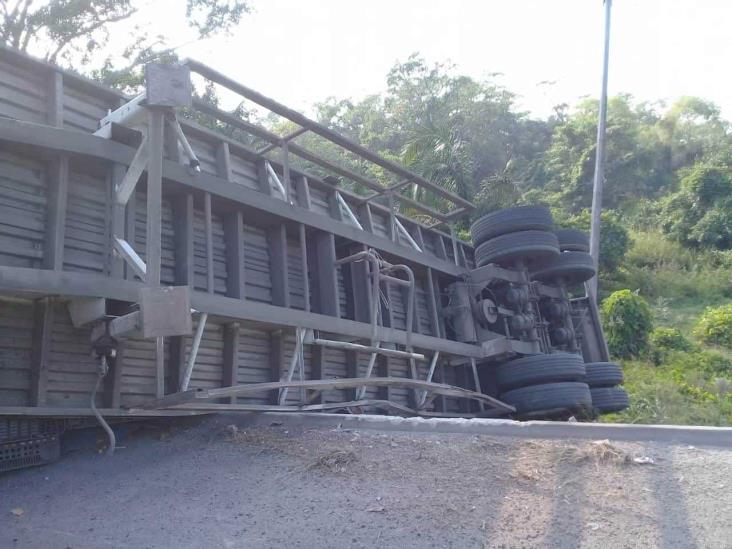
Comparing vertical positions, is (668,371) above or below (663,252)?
below

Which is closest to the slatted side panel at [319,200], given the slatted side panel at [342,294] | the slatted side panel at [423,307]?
the slatted side panel at [342,294]

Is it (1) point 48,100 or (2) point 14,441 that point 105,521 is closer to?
(2) point 14,441

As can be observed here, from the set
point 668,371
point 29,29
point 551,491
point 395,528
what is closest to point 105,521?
point 395,528

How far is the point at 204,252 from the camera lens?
5.36 meters

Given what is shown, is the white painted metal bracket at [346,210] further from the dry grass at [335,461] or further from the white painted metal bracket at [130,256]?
the dry grass at [335,461]

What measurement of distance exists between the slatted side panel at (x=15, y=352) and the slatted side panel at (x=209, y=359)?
3.83 ft

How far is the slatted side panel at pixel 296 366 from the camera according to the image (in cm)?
582

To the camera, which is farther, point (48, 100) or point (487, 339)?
point (487, 339)

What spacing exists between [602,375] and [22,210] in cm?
724

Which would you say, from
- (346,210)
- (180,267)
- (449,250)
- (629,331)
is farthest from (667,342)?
(180,267)

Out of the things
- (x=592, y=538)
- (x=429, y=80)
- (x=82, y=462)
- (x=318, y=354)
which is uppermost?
(x=429, y=80)

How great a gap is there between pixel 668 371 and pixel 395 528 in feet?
42.3

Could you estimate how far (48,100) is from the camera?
4551 mm

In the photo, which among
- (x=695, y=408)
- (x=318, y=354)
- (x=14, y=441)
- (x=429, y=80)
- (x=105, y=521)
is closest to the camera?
(x=105, y=521)
